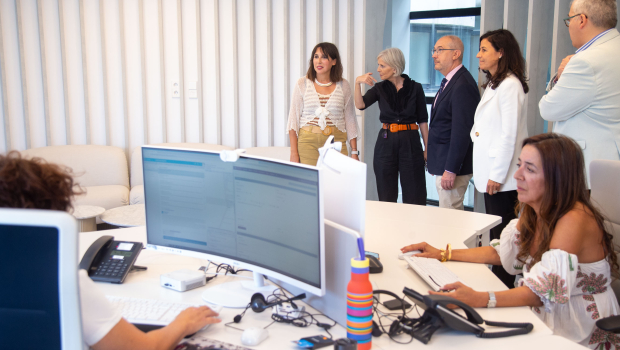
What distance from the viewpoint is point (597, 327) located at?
1609 millimetres

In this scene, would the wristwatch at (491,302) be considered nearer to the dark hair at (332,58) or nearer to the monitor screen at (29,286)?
the monitor screen at (29,286)

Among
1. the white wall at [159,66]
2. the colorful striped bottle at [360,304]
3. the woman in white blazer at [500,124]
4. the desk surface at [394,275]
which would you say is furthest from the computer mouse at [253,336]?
the white wall at [159,66]

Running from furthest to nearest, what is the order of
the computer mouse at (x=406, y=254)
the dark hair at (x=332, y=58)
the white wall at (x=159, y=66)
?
the white wall at (x=159, y=66) < the dark hair at (x=332, y=58) < the computer mouse at (x=406, y=254)

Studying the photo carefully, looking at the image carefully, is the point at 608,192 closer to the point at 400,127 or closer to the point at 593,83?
the point at 593,83

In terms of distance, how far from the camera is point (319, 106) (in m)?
3.96

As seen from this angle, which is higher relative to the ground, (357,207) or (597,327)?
(357,207)

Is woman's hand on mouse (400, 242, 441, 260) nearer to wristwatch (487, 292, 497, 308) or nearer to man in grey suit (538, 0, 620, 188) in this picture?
wristwatch (487, 292, 497, 308)

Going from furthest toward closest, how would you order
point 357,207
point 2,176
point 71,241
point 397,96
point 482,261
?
point 397,96 < point 482,261 < point 357,207 < point 2,176 < point 71,241

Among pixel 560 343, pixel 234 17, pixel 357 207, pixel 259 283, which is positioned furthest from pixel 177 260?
pixel 234 17

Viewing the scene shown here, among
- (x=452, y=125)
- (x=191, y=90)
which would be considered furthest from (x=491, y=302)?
(x=191, y=90)

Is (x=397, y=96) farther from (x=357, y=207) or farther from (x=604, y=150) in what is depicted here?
(x=357, y=207)

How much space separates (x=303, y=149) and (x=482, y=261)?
7.55ft

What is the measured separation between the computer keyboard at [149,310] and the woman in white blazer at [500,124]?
81.0 inches

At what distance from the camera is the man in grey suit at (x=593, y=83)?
8.20 feet
